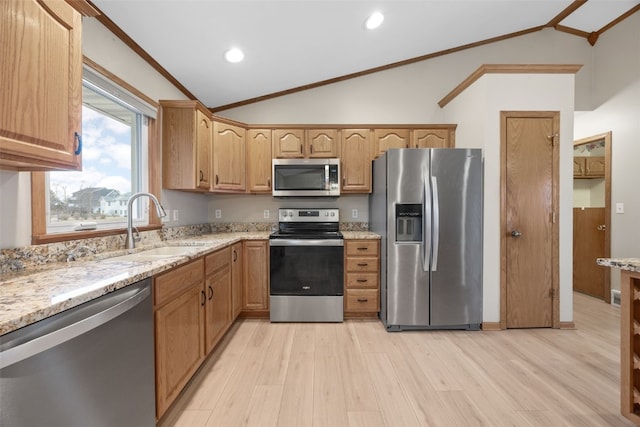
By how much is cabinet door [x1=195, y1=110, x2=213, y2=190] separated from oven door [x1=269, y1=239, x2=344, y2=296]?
91 cm

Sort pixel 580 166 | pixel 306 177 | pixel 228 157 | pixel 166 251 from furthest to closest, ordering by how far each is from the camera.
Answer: pixel 580 166, pixel 306 177, pixel 228 157, pixel 166 251

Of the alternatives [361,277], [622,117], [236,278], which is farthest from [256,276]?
Result: [622,117]

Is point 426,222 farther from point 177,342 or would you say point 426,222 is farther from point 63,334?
point 63,334

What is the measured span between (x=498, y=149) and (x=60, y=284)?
3254 mm

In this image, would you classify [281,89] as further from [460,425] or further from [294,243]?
[460,425]

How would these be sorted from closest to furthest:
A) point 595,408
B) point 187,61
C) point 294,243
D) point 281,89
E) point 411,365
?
point 595,408 → point 411,365 → point 187,61 → point 294,243 → point 281,89

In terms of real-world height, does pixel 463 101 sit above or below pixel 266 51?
below

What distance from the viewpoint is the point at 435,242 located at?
2.63 meters

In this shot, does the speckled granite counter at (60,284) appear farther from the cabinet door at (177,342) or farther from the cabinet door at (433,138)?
the cabinet door at (433,138)

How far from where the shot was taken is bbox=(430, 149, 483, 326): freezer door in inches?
105

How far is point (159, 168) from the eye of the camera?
2.58 m

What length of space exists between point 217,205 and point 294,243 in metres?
1.35

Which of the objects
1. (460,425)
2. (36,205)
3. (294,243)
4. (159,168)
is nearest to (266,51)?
(159,168)

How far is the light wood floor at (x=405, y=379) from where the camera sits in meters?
1.58
